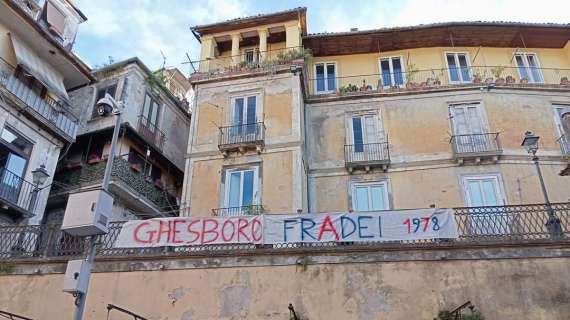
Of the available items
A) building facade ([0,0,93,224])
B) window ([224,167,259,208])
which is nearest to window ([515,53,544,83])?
window ([224,167,259,208])

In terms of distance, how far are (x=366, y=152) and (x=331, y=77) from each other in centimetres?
469

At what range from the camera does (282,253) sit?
12.2m

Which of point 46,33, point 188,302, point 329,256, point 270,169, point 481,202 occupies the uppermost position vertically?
point 46,33

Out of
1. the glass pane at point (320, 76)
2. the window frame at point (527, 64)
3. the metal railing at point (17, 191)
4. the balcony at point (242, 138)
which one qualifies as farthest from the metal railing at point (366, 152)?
the metal railing at point (17, 191)

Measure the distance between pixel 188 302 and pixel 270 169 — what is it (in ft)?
26.0

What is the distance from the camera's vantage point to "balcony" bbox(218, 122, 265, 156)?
19203 millimetres

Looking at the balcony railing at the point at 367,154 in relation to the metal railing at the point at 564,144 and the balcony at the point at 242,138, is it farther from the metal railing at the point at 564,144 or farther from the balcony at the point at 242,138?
the metal railing at the point at 564,144

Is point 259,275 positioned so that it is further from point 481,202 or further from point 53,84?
point 53,84

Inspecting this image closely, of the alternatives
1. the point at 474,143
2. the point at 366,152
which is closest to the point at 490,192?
the point at 474,143

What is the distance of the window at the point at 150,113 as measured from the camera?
23.4m

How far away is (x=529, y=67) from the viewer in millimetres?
22047

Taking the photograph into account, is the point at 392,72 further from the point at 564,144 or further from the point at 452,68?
the point at 564,144

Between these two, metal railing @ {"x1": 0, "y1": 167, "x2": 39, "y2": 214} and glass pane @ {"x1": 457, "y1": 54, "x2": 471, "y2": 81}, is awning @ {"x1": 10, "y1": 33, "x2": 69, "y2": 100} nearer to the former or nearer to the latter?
metal railing @ {"x1": 0, "y1": 167, "x2": 39, "y2": 214}

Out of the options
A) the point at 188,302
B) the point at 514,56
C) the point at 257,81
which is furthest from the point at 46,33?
the point at 514,56
